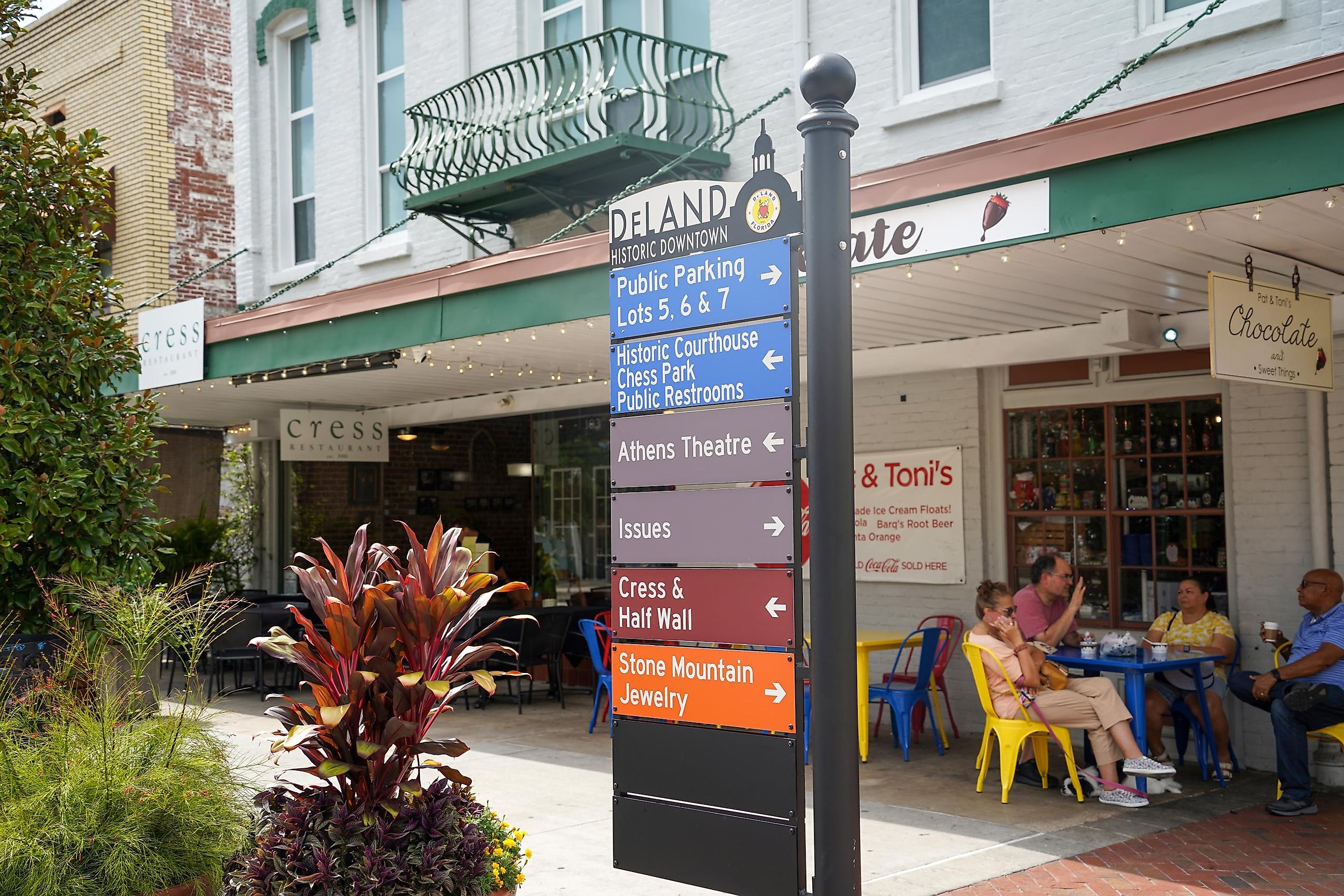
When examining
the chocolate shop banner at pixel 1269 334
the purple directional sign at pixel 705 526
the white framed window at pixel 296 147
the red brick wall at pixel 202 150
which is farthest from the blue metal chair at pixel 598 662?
the red brick wall at pixel 202 150

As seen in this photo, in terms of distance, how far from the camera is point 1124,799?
7133 mm

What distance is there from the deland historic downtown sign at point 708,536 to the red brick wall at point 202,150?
558 inches

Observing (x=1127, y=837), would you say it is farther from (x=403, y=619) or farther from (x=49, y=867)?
(x=49, y=867)

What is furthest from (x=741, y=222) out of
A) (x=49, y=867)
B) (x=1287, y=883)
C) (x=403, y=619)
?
(x=1287, y=883)

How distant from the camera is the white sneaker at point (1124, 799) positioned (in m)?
7.10

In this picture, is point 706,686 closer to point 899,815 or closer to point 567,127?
point 899,815

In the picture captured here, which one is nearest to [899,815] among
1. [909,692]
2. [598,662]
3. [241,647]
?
[909,692]

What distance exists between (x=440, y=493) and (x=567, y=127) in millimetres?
7113

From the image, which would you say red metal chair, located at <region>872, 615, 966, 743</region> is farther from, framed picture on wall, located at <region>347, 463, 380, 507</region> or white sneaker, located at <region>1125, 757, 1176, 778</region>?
framed picture on wall, located at <region>347, 463, 380, 507</region>

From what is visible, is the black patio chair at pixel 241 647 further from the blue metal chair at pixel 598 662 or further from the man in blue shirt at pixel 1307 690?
the man in blue shirt at pixel 1307 690

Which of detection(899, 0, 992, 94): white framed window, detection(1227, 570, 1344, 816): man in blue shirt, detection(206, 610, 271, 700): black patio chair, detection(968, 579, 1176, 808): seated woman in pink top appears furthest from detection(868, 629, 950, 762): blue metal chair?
detection(206, 610, 271, 700): black patio chair

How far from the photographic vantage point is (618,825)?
4.05m

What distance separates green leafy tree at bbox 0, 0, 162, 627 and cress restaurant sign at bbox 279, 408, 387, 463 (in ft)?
23.8

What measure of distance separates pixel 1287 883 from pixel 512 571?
11843 mm
